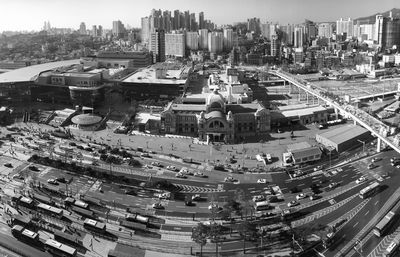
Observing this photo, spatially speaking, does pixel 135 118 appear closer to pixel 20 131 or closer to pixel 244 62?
pixel 20 131

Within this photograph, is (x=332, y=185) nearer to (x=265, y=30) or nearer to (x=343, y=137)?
(x=343, y=137)

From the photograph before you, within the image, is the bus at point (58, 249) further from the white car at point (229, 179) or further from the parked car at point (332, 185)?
the parked car at point (332, 185)

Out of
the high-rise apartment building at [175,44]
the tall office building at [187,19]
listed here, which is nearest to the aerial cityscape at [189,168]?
the high-rise apartment building at [175,44]

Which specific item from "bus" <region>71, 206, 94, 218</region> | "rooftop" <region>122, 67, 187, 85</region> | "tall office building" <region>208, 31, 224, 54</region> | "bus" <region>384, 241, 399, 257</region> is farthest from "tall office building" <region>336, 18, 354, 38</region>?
"bus" <region>71, 206, 94, 218</region>

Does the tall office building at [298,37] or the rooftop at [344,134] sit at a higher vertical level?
the tall office building at [298,37]

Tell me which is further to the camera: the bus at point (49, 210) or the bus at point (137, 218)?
the bus at point (49, 210)

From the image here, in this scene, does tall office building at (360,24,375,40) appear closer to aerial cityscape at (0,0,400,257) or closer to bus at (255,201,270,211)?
aerial cityscape at (0,0,400,257)
